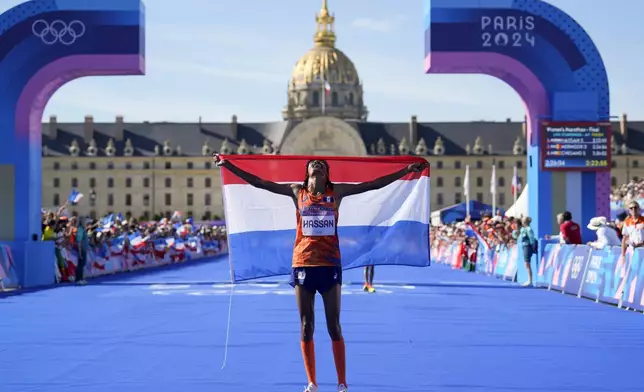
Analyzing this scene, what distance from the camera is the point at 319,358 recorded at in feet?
37.9

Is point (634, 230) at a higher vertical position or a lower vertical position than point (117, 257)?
higher

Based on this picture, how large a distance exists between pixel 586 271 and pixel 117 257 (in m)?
18.6

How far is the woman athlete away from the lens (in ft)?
29.0

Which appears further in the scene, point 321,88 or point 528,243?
point 321,88

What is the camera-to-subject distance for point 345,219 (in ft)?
37.4

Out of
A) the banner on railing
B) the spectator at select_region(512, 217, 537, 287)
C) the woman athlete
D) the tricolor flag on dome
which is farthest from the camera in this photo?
the banner on railing

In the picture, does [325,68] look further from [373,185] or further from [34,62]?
[373,185]

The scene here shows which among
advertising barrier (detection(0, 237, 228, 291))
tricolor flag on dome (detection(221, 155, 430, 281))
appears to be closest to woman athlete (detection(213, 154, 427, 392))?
tricolor flag on dome (detection(221, 155, 430, 281))

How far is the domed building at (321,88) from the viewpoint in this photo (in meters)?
171

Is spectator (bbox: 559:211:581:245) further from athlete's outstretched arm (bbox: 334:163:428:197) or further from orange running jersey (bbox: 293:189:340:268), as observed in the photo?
orange running jersey (bbox: 293:189:340:268)

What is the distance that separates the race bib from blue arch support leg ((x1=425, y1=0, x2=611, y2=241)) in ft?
52.6

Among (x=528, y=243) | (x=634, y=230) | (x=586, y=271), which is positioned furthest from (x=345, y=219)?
(x=528, y=243)

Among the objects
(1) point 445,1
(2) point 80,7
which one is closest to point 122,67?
(2) point 80,7

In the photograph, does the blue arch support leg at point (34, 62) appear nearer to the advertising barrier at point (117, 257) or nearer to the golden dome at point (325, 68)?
the advertising barrier at point (117, 257)
